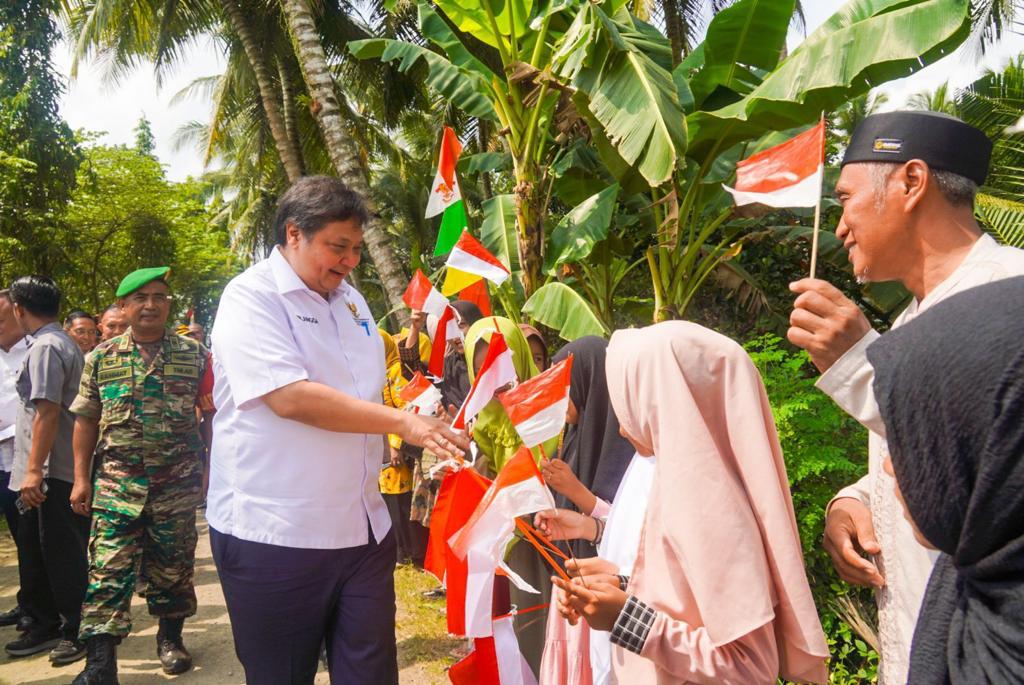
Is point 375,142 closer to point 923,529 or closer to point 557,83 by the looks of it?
point 557,83

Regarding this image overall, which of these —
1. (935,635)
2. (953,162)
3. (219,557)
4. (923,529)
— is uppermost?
(953,162)

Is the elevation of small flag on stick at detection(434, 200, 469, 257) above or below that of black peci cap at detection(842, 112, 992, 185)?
above

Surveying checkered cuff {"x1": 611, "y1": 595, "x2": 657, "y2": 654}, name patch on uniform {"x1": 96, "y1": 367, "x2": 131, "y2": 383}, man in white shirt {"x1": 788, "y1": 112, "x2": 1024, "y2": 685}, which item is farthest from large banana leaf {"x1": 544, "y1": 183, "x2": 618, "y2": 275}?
checkered cuff {"x1": 611, "y1": 595, "x2": 657, "y2": 654}

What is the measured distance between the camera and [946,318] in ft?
3.14

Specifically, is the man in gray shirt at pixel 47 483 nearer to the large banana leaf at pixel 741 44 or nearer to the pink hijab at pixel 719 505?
the pink hijab at pixel 719 505

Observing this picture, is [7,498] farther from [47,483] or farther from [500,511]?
[500,511]

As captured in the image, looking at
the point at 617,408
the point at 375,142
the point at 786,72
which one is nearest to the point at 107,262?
the point at 375,142

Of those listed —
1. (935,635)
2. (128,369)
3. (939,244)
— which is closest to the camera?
(935,635)

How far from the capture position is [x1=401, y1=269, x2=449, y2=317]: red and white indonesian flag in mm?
3455

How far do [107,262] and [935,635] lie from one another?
77.9 feet

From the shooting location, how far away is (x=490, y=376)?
2482mm

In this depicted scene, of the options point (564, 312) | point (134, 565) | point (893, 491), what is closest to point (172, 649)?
point (134, 565)

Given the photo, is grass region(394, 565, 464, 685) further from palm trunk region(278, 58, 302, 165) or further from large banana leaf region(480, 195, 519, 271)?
palm trunk region(278, 58, 302, 165)

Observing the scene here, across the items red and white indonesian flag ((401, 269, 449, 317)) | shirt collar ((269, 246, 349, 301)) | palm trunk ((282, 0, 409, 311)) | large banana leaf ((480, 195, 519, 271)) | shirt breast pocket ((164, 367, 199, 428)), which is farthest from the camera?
palm trunk ((282, 0, 409, 311))
